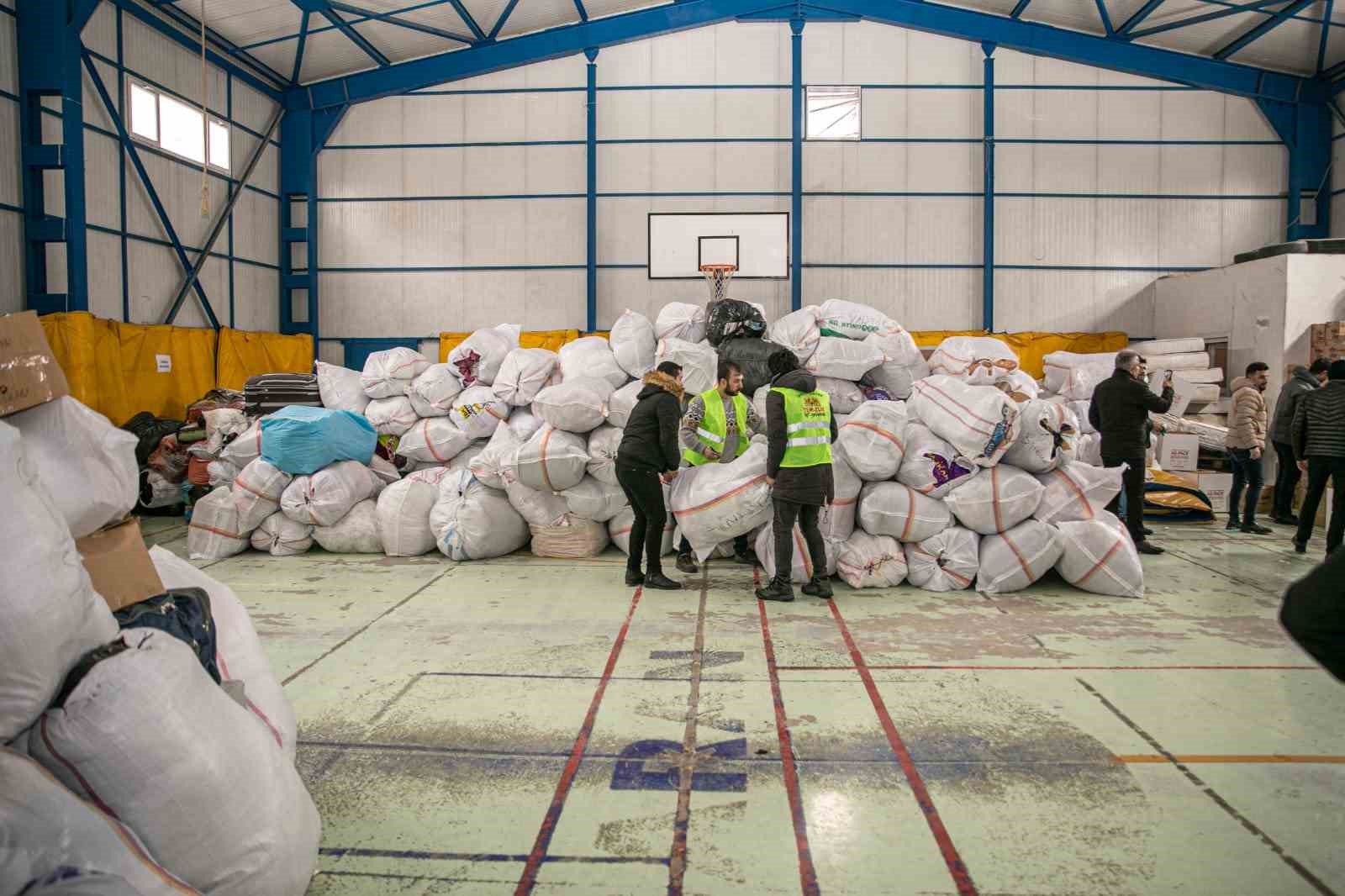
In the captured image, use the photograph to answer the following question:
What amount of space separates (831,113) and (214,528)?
11.8m

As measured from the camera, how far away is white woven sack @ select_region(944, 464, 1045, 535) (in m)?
5.41

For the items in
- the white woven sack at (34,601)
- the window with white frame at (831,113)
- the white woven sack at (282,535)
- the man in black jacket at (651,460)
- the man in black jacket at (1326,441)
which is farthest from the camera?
the window with white frame at (831,113)

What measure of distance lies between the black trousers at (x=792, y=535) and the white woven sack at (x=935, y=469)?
0.69 meters

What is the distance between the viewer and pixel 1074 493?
18.2 feet

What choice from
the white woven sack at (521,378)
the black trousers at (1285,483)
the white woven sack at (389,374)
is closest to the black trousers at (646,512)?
the white woven sack at (521,378)

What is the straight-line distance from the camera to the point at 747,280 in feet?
46.4

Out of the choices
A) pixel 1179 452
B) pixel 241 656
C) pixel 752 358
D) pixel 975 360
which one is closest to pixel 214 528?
pixel 752 358

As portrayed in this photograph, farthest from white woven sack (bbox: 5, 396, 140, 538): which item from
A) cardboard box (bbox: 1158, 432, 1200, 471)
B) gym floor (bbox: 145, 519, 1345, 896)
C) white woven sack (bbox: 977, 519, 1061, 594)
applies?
cardboard box (bbox: 1158, 432, 1200, 471)

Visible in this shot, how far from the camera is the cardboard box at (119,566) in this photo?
216 centimetres

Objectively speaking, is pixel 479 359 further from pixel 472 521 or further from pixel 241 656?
pixel 241 656

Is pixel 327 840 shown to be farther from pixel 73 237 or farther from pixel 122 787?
pixel 73 237

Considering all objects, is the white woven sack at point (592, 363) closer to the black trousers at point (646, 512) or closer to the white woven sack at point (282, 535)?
the black trousers at point (646, 512)

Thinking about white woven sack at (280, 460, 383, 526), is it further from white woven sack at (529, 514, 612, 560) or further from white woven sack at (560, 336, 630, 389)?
white woven sack at (560, 336, 630, 389)

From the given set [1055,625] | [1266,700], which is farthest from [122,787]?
[1055,625]
